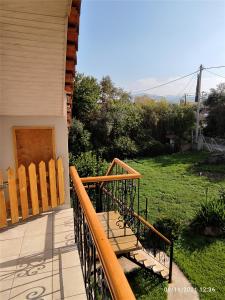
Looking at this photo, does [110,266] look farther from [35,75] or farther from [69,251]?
[35,75]

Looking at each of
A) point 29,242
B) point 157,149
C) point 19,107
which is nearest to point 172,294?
point 29,242

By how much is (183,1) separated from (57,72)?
312 centimetres

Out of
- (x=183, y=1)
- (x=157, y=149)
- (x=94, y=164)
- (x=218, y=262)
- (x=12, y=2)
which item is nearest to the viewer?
(x=12, y=2)

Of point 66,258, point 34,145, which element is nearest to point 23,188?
point 34,145

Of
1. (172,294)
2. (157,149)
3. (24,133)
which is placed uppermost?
(24,133)

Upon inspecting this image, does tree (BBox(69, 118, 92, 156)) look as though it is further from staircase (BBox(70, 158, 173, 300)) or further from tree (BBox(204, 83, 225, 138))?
tree (BBox(204, 83, 225, 138))

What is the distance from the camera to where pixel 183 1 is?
4309 mm

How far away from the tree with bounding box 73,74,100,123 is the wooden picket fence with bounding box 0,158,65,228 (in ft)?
36.7

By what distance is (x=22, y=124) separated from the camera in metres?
3.67

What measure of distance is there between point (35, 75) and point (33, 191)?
5.80 ft

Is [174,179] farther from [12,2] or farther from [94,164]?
[12,2]

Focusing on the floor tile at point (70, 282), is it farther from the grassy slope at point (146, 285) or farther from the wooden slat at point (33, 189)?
the grassy slope at point (146, 285)

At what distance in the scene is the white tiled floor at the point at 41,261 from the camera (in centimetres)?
215

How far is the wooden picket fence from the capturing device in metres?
3.36
